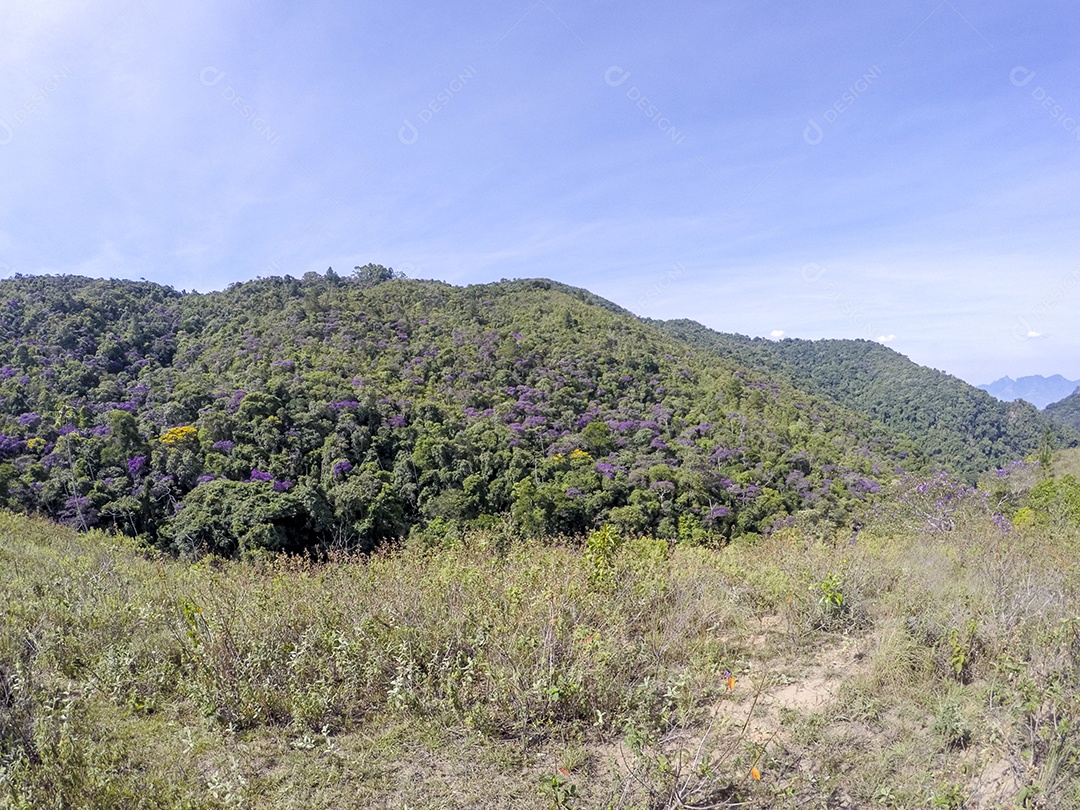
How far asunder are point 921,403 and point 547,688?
82.3 meters

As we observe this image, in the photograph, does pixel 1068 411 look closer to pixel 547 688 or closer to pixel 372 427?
pixel 372 427

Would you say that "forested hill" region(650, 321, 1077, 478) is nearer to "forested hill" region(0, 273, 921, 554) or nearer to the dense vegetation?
"forested hill" region(0, 273, 921, 554)

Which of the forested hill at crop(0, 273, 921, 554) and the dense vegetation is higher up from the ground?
the dense vegetation

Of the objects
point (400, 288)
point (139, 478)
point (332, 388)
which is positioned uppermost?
point (400, 288)

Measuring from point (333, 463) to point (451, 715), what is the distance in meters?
21.5

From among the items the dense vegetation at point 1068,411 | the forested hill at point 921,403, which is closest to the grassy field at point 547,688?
the forested hill at point 921,403

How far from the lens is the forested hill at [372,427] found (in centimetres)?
2019

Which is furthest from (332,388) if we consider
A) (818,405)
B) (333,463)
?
(818,405)

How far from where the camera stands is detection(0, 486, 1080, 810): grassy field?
2318 mm

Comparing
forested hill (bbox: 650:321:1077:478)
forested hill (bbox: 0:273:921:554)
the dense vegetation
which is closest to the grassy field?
forested hill (bbox: 0:273:921:554)

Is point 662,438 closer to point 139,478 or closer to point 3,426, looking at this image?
point 139,478

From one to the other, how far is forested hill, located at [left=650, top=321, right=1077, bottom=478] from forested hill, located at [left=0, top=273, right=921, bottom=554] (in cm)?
1935

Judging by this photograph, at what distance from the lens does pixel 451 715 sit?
9.07ft

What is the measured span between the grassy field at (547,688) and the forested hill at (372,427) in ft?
52.3
